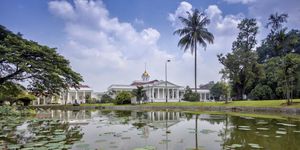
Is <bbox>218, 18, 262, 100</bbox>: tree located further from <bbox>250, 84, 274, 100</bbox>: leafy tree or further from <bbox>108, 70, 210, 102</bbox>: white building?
<bbox>108, 70, 210, 102</bbox>: white building

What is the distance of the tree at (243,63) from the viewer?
111 feet

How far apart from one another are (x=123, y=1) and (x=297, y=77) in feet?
52.1

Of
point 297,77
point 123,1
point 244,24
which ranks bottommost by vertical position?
point 297,77

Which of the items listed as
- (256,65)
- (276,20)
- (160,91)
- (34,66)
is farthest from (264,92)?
(34,66)

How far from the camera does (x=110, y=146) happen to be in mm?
5715

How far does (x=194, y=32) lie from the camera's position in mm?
Answer: 35406

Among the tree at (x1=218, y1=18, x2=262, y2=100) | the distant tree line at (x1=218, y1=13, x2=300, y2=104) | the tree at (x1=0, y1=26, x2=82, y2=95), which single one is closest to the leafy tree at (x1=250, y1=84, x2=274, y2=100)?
the distant tree line at (x1=218, y1=13, x2=300, y2=104)

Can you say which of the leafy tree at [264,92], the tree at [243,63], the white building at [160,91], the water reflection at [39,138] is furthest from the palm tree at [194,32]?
the water reflection at [39,138]

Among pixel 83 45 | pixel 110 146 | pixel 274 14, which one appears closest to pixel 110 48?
pixel 83 45

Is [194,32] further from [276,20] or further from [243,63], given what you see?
[276,20]

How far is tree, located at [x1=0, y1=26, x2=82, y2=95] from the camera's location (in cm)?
1452

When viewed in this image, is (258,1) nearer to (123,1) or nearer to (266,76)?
(123,1)

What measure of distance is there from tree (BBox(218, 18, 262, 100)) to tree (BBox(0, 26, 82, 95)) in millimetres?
24242

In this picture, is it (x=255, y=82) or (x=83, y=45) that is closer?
(x=83, y=45)
